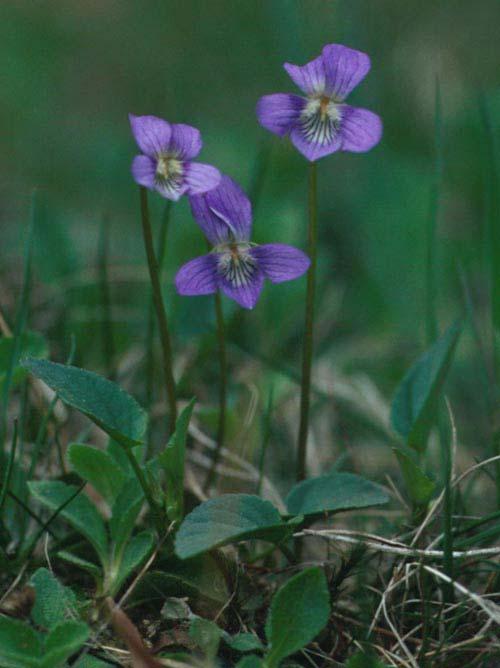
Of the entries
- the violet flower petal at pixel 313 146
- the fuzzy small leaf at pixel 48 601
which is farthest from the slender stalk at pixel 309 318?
the fuzzy small leaf at pixel 48 601

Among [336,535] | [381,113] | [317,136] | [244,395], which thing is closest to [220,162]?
[381,113]

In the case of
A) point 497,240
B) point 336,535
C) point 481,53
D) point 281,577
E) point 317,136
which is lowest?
point 281,577

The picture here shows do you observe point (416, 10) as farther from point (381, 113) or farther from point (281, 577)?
point (281, 577)

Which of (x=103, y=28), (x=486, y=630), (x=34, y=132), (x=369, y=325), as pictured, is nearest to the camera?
(x=486, y=630)

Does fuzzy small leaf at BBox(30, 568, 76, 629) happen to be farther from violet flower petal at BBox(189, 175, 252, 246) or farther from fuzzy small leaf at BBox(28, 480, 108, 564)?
violet flower petal at BBox(189, 175, 252, 246)

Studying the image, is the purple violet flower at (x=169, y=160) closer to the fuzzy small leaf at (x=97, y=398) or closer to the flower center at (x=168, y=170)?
the flower center at (x=168, y=170)

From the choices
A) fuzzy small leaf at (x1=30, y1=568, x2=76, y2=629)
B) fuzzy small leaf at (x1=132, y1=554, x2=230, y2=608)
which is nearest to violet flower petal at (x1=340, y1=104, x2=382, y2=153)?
fuzzy small leaf at (x1=132, y1=554, x2=230, y2=608)
